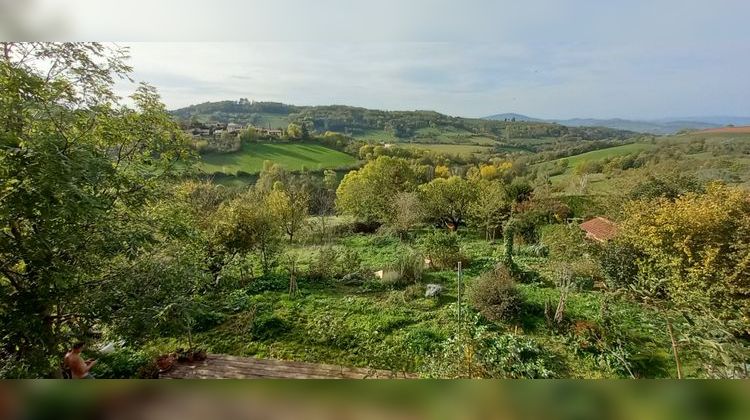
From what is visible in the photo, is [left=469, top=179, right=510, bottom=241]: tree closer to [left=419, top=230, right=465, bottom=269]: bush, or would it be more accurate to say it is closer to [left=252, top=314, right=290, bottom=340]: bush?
[left=419, top=230, right=465, bottom=269]: bush

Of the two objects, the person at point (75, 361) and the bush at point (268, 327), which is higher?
the person at point (75, 361)

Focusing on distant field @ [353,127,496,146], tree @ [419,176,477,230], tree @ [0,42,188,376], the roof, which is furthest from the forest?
distant field @ [353,127,496,146]

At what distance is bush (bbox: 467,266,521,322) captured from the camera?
5453 millimetres

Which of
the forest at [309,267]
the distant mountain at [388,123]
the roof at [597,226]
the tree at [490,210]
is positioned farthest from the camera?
the tree at [490,210]

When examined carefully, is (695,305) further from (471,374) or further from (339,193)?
(339,193)

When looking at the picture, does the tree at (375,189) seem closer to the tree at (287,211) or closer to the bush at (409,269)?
the tree at (287,211)

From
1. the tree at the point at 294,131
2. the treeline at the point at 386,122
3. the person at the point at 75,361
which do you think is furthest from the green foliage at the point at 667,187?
the tree at the point at 294,131

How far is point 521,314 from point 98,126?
18.4ft

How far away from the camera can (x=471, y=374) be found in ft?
8.67

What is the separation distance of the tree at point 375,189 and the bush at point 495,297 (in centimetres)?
725

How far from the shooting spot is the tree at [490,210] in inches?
467

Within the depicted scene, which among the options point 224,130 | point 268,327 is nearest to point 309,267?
point 268,327

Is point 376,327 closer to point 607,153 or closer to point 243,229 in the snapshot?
point 243,229

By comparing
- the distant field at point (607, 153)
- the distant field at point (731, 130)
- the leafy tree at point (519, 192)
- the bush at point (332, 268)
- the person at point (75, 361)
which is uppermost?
the distant field at point (731, 130)
